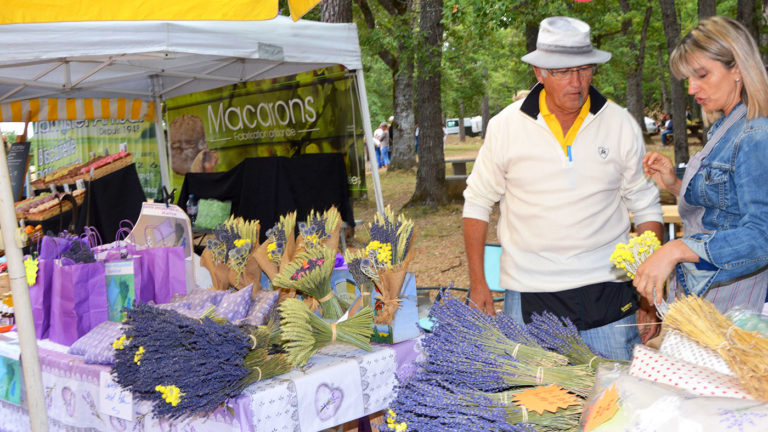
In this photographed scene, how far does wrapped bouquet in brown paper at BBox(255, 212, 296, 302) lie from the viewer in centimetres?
302

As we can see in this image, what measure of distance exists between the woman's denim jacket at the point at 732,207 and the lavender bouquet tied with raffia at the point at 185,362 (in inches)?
54.1

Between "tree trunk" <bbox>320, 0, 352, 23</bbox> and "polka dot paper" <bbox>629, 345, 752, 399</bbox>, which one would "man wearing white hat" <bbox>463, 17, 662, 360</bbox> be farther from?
"tree trunk" <bbox>320, 0, 352, 23</bbox>

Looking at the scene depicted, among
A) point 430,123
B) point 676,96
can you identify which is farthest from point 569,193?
point 676,96

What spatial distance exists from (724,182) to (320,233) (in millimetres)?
1677

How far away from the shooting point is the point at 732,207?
1.93m

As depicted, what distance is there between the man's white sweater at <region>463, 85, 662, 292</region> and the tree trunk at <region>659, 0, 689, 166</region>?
7.80 metres

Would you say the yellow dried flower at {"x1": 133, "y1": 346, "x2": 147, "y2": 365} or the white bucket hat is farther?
the white bucket hat

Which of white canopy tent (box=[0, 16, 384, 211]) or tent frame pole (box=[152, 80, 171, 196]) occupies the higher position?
white canopy tent (box=[0, 16, 384, 211])

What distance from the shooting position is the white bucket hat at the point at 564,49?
237cm

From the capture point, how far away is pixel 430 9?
1091cm

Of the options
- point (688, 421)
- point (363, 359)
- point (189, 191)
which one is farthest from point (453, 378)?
point (189, 191)

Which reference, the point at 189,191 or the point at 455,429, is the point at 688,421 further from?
the point at 189,191

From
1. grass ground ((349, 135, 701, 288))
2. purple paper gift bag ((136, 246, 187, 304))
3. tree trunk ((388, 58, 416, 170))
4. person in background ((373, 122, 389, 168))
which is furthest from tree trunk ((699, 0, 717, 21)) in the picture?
person in background ((373, 122, 389, 168))

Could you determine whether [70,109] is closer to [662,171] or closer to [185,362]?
[185,362]
